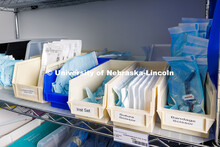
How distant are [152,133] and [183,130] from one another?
100 millimetres

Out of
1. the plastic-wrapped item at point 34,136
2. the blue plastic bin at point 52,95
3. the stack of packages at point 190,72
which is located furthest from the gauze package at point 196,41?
A: the plastic-wrapped item at point 34,136

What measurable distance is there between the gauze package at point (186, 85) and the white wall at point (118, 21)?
A: 72cm

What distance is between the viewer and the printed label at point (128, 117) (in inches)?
22.5

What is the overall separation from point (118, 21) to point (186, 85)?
3.17 feet

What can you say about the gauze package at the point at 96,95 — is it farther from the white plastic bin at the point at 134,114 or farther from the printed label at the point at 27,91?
the printed label at the point at 27,91

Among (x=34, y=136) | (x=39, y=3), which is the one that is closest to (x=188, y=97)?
(x=34, y=136)

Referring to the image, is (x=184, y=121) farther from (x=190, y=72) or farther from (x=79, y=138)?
(x=79, y=138)

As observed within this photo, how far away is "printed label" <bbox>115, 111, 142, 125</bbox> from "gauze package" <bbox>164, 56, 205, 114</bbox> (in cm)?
14

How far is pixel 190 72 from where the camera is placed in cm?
61

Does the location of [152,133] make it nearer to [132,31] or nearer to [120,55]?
[120,55]

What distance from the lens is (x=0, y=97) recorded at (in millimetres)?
969

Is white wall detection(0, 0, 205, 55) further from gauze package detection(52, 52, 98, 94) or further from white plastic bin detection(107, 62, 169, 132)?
white plastic bin detection(107, 62, 169, 132)

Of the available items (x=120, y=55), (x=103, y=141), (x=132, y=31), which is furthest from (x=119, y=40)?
(x=103, y=141)

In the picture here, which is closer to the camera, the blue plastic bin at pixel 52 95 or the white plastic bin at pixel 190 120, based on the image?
the white plastic bin at pixel 190 120
